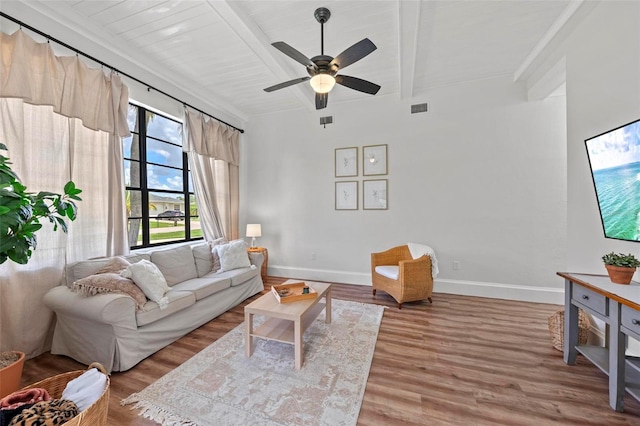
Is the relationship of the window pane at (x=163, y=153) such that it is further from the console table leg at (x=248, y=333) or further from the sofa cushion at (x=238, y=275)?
the console table leg at (x=248, y=333)

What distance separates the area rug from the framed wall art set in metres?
2.23

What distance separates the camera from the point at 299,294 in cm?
237

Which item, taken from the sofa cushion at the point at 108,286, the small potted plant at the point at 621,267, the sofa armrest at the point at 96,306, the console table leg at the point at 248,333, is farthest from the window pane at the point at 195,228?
the small potted plant at the point at 621,267

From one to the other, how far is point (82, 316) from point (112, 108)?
2121 millimetres

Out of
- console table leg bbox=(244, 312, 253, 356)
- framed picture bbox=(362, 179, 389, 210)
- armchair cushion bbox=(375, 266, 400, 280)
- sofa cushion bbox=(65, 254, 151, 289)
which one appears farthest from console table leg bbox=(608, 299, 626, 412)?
sofa cushion bbox=(65, 254, 151, 289)

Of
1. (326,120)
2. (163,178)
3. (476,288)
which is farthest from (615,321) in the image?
(163,178)

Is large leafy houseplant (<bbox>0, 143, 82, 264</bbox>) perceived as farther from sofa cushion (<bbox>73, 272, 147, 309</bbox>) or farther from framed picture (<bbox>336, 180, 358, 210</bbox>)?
framed picture (<bbox>336, 180, 358, 210</bbox>)

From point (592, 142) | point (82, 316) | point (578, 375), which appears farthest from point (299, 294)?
point (592, 142)

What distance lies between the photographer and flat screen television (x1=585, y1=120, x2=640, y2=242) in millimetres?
1667

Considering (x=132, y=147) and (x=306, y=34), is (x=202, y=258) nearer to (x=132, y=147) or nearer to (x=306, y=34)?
(x=132, y=147)

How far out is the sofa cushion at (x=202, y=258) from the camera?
3.36 m

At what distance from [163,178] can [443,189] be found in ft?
13.8

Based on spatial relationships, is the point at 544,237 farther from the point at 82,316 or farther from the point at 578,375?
the point at 82,316

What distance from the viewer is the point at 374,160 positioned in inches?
163
